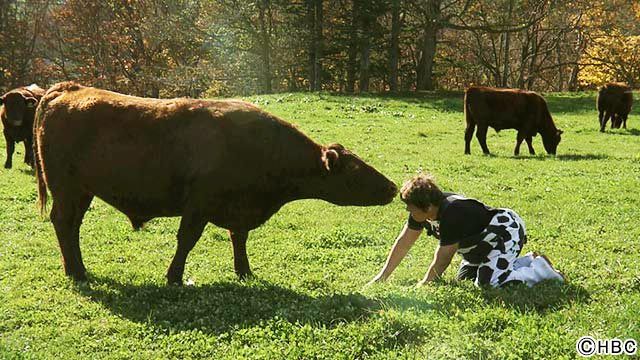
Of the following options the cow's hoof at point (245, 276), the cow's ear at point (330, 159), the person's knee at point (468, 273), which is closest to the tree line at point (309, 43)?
the cow's ear at point (330, 159)

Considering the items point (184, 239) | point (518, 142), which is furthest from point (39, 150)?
point (518, 142)

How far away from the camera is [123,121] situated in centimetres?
702

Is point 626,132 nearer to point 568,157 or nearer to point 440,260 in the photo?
point 568,157

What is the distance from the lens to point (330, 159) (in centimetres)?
690

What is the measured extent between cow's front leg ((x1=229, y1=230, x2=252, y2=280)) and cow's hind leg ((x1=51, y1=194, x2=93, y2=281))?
1.88 m

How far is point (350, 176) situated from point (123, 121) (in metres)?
2.77

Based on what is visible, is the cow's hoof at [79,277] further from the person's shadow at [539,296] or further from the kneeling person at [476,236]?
the person's shadow at [539,296]

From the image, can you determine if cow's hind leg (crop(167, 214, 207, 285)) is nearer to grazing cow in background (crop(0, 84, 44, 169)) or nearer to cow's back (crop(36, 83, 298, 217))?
cow's back (crop(36, 83, 298, 217))

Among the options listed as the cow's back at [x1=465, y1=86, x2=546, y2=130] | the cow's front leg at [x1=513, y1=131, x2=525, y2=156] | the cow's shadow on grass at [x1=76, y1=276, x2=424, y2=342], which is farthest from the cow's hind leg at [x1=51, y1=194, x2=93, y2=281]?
the cow's front leg at [x1=513, y1=131, x2=525, y2=156]

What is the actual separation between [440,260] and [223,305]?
7.78 ft

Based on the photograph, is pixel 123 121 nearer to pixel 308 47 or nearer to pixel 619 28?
pixel 308 47

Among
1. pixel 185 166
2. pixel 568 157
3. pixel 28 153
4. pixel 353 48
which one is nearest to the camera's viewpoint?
pixel 185 166

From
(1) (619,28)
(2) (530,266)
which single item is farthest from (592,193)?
(1) (619,28)

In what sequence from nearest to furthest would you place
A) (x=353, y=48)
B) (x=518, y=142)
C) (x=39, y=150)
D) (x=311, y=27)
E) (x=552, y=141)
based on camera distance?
(x=39, y=150) → (x=518, y=142) → (x=552, y=141) → (x=311, y=27) → (x=353, y=48)
